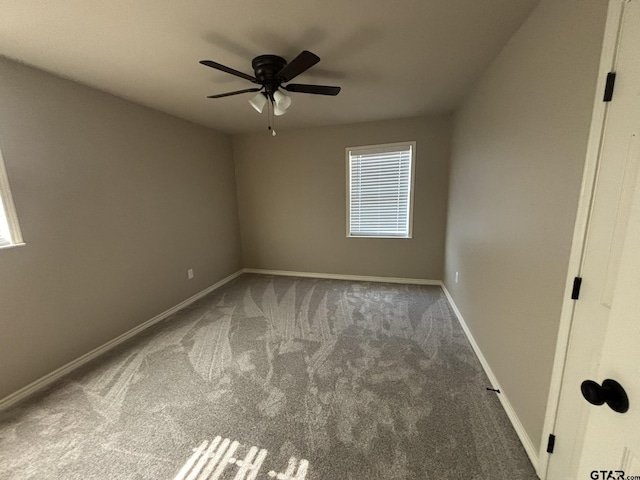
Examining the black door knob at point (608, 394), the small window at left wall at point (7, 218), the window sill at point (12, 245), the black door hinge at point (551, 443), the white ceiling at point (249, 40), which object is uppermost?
the white ceiling at point (249, 40)

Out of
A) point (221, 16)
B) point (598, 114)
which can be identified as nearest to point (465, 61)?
point (598, 114)

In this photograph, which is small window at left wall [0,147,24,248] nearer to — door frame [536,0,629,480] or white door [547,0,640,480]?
white door [547,0,640,480]

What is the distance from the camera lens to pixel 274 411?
166cm

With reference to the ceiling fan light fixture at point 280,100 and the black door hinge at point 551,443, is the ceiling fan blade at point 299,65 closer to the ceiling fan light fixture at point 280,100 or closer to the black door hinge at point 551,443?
the ceiling fan light fixture at point 280,100

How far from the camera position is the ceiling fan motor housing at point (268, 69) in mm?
1757

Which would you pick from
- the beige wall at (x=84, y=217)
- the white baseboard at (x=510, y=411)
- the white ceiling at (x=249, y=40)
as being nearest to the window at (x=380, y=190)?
the white ceiling at (x=249, y=40)

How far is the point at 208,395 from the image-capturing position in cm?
181

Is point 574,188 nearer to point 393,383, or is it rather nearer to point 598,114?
point 598,114

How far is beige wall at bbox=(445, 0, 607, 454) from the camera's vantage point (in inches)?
42.6

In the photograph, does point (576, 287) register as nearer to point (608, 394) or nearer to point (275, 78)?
point (608, 394)

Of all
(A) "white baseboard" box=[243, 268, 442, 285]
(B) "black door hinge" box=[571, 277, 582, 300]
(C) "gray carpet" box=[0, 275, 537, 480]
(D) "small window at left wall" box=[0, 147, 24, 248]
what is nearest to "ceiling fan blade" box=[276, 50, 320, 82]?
(B) "black door hinge" box=[571, 277, 582, 300]

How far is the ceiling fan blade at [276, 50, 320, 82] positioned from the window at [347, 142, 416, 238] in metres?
2.10

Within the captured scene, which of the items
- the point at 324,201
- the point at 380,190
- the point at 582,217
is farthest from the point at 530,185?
the point at 324,201

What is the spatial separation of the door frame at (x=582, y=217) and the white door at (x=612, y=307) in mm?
19
